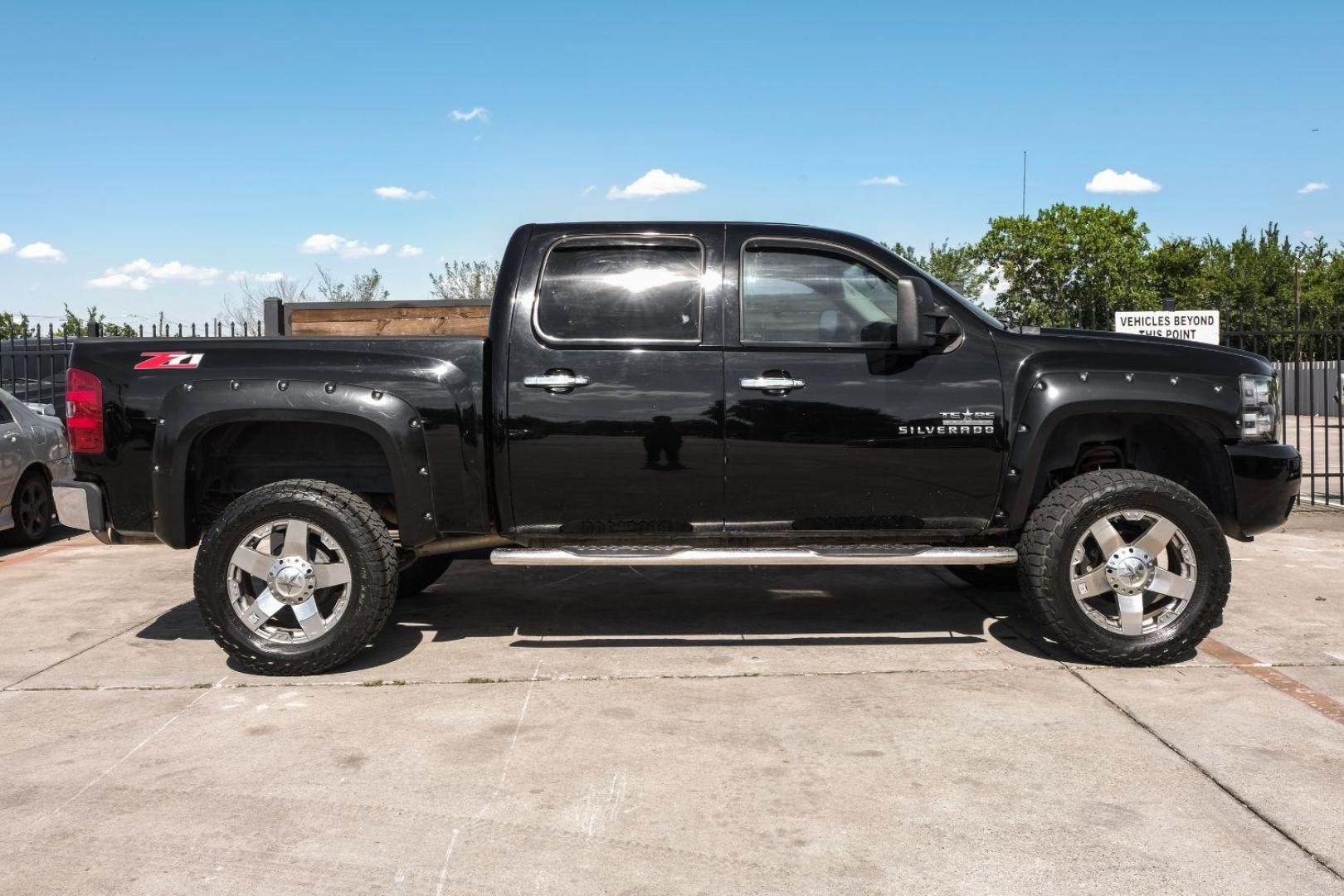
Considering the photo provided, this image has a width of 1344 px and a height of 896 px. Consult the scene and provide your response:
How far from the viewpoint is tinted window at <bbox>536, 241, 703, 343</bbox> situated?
5234 mm

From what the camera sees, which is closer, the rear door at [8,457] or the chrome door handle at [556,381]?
the chrome door handle at [556,381]

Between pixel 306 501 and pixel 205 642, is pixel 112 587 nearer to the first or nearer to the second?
pixel 205 642

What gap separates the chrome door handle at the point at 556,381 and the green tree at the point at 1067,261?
4884 centimetres

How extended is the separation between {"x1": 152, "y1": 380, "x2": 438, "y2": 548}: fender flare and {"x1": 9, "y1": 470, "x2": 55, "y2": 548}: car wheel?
5.06 meters

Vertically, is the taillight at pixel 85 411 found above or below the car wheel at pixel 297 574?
above

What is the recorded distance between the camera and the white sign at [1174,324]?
10.6 meters

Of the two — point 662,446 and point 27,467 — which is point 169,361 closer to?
point 662,446

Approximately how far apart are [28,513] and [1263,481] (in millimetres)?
9154

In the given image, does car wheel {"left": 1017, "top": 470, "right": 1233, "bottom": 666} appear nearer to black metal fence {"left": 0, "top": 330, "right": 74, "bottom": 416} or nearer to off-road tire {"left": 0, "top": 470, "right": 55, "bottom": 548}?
off-road tire {"left": 0, "top": 470, "right": 55, "bottom": 548}

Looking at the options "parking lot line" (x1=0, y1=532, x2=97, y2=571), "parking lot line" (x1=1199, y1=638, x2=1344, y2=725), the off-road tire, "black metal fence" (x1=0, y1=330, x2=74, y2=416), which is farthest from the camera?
"black metal fence" (x1=0, y1=330, x2=74, y2=416)

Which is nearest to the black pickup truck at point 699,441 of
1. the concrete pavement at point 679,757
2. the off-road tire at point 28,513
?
the concrete pavement at point 679,757

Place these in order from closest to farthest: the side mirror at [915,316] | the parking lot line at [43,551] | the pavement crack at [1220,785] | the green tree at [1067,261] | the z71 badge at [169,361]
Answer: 1. the pavement crack at [1220,785]
2. the side mirror at [915,316]
3. the z71 badge at [169,361]
4. the parking lot line at [43,551]
5. the green tree at [1067,261]

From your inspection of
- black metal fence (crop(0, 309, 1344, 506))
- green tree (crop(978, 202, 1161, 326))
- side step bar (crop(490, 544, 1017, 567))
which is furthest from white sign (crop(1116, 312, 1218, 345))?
green tree (crop(978, 202, 1161, 326))

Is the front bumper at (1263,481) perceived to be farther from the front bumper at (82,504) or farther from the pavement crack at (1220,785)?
the front bumper at (82,504)
